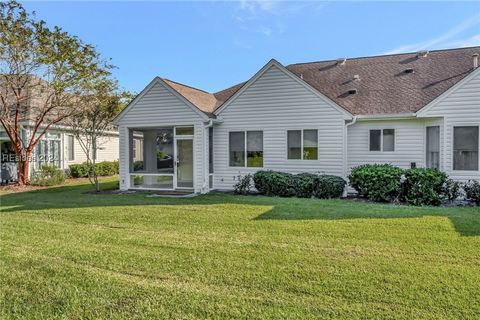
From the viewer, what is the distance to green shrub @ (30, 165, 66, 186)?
16250 mm

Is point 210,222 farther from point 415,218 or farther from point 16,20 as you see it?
point 16,20

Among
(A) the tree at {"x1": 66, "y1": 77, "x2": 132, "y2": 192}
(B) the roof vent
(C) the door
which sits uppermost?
(B) the roof vent

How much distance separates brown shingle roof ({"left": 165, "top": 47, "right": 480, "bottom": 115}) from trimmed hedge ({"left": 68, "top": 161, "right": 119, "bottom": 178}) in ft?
31.1

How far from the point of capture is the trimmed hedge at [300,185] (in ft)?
36.5

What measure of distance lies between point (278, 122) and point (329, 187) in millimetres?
3361

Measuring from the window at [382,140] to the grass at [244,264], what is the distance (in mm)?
3986

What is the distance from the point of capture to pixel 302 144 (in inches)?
498

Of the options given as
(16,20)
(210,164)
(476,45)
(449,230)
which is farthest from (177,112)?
(476,45)

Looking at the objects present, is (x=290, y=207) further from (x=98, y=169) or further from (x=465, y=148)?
(x=98, y=169)

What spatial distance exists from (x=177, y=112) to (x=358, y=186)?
7331 millimetres

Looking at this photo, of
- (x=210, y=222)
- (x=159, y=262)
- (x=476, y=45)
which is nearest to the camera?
(x=159, y=262)

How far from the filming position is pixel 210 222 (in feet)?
25.0

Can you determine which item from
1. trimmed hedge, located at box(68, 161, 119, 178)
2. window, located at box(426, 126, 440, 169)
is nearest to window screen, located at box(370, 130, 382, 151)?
window, located at box(426, 126, 440, 169)

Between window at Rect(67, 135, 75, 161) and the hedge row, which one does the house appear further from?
window at Rect(67, 135, 75, 161)
